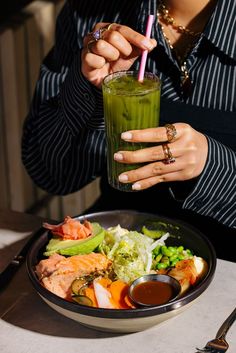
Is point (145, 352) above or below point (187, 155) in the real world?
below

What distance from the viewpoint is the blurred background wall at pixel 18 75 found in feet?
11.0

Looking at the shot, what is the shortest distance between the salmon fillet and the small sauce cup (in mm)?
117

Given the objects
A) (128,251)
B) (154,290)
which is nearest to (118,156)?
(128,251)

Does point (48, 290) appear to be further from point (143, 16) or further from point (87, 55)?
point (143, 16)

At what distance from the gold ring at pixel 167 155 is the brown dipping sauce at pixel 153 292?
0.33m

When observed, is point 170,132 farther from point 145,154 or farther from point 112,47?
point 112,47

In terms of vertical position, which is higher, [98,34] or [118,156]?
[98,34]

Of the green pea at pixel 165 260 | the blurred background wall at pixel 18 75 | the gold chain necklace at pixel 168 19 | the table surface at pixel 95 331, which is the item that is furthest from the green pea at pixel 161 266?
the blurred background wall at pixel 18 75

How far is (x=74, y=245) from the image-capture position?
171 centimetres

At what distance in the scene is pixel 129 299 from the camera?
1.55 metres

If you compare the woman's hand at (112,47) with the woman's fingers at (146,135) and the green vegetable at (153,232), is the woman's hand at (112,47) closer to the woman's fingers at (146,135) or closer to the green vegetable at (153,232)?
the woman's fingers at (146,135)

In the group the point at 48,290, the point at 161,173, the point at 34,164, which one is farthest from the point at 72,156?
the point at 48,290

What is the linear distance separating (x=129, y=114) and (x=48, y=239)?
0.40m

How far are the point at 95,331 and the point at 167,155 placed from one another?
0.48 m
